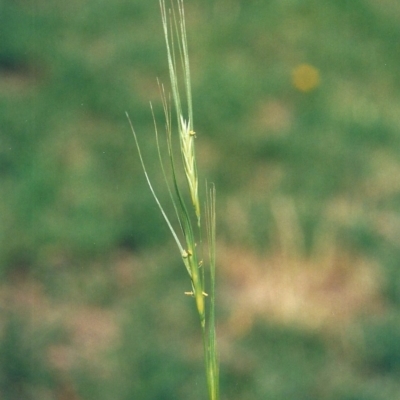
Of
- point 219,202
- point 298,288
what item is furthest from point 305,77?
point 298,288

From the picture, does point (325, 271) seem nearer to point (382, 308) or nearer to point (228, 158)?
point (382, 308)

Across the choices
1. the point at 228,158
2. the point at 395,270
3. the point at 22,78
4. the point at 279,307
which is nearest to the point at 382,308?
the point at 395,270

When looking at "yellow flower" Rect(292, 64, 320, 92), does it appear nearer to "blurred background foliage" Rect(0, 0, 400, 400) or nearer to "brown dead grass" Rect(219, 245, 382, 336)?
"blurred background foliage" Rect(0, 0, 400, 400)

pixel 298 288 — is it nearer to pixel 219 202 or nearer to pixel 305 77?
pixel 219 202

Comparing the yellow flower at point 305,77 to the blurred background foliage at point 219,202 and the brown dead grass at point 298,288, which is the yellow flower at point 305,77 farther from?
the brown dead grass at point 298,288

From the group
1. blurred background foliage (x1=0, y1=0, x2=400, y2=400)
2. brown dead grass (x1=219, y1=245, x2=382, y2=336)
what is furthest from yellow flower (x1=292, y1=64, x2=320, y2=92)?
brown dead grass (x1=219, y1=245, x2=382, y2=336)

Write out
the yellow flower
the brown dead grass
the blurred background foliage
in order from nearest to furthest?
1. the blurred background foliage
2. the brown dead grass
3. the yellow flower

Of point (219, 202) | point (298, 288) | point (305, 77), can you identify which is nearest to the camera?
point (298, 288)

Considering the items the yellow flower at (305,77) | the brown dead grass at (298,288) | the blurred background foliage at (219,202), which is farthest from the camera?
the yellow flower at (305,77)

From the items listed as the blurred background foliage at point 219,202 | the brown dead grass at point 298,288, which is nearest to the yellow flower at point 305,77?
the blurred background foliage at point 219,202
